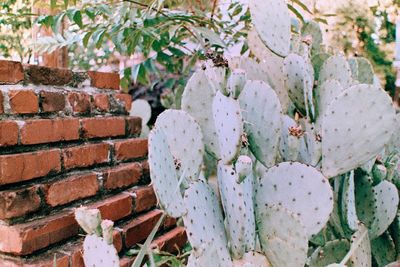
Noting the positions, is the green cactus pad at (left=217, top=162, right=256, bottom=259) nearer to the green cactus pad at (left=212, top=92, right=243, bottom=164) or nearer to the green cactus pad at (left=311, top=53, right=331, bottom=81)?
the green cactus pad at (left=212, top=92, right=243, bottom=164)

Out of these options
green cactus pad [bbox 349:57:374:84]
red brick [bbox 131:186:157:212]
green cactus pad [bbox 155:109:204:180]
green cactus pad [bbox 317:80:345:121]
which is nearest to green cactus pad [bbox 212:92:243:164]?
green cactus pad [bbox 155:109:204:180]

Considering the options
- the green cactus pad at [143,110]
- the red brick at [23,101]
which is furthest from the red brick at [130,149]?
the green cactus pad at [143,110]

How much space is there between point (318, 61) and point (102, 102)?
679 mm

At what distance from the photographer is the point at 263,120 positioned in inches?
43.0

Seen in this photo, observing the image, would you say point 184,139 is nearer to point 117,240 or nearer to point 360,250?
point 117,240

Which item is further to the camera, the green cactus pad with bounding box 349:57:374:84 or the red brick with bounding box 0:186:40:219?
the green cactus pad with bounding box 349:57:374:84

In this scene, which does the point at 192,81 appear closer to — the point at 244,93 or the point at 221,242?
the point at 244,93

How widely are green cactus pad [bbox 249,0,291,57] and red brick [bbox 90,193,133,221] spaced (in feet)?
1.98

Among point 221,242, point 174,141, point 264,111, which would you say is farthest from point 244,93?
point 221,242

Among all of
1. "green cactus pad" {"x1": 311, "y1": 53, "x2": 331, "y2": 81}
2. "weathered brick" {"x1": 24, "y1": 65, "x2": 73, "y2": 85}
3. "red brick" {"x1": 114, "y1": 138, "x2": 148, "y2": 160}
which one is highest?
"green cactus pad" {"x1": 311, "y1": 53, "x2": 331, "y2": 81}

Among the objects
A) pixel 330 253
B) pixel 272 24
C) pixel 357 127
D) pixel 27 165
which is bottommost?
pixel 330 253

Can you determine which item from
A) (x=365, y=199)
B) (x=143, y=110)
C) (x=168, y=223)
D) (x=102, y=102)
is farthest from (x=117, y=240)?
(x=143, y=110)

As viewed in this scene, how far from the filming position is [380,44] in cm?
646

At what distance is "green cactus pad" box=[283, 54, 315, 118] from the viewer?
46.3 inches
